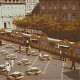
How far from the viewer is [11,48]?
124ft

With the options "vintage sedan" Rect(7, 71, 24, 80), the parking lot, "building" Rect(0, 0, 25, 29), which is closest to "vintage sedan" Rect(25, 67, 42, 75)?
the parking lot

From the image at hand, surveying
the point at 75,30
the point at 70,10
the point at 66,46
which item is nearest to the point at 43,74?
the point at 66,46

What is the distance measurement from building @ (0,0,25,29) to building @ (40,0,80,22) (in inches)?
551

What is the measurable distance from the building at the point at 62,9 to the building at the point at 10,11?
14.0 meters

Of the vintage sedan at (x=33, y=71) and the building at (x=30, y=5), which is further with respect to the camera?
the building at (x=30, y=5)

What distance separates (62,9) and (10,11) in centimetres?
2172

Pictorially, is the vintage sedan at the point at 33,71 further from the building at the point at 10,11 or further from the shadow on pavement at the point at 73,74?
the building at the point at 10,11

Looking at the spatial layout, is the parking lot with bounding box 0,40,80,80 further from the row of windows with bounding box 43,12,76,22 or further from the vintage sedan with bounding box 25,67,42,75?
the row of windows with bounding box 43,12,76,22

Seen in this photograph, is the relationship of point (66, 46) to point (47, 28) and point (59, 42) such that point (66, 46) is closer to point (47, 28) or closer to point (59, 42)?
point (59, 42)

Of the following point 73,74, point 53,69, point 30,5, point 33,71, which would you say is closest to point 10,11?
point 30,5

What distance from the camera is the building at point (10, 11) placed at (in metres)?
64.1

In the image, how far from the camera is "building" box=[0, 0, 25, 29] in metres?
64.1

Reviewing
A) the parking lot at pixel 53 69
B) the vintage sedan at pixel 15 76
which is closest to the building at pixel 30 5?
the parking lot at pixel 53 69

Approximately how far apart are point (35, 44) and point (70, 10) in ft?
68.2
